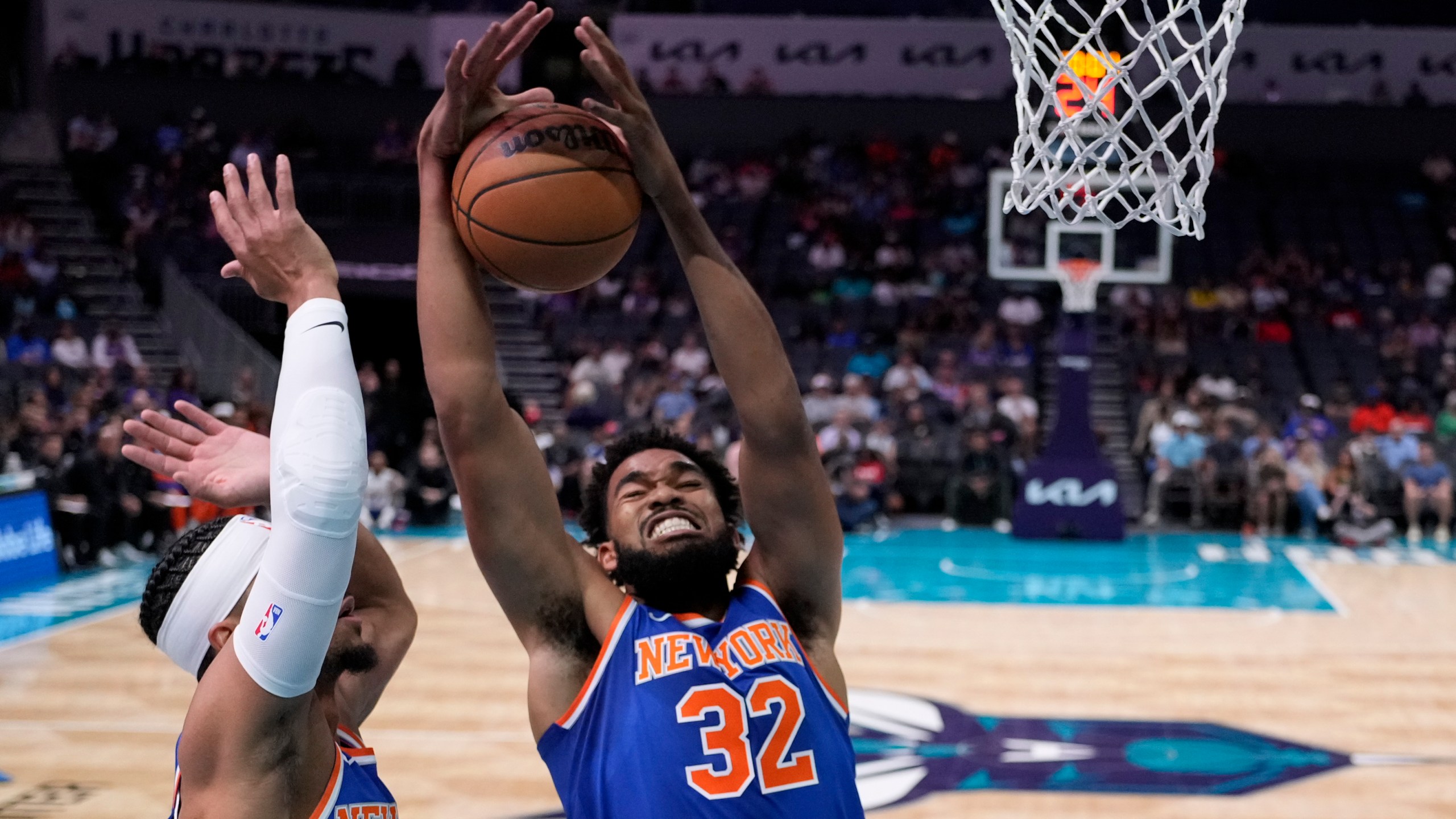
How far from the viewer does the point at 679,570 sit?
8.24 ft

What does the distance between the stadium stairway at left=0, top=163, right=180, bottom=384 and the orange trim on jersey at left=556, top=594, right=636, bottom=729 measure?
15.9 metres

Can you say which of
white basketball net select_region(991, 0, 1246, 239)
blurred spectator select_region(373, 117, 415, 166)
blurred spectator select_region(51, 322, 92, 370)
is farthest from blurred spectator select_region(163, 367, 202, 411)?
white basketball net select_region(991, 0, 1246, 239)

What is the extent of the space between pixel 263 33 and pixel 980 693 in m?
18.8

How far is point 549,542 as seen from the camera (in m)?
2.46

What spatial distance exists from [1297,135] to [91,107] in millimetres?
18710

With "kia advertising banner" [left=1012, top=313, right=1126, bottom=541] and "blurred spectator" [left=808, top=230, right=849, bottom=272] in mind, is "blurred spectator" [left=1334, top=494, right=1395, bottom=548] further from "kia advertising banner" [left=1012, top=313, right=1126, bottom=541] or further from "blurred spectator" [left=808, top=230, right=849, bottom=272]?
"blurred spectator" [left=808, top=230, right=849, bottom=272]

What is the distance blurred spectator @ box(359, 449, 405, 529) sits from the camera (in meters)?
14.3

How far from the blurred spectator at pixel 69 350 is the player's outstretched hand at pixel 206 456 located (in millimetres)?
14748

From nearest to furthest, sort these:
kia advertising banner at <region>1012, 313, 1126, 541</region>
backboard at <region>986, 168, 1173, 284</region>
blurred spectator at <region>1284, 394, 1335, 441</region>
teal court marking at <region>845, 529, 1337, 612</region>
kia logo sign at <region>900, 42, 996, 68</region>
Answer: teal court marking at <region>845, 529, 1337, 612</region> → backboard at <region>986, 168, 1173, 284</region> → kia advertising banner at <region>1012, 313, 1126, 541</region> → blurred spectator at <region>1284, 394, 1335, 441</region> → kia logo sign at <region>900, 42, 996, 68</region>

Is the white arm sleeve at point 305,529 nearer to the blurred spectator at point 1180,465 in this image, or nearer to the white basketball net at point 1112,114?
the white basketball net at point 1112,114

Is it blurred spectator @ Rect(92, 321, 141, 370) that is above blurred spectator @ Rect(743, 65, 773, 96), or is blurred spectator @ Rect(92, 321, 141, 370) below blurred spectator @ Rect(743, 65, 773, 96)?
below

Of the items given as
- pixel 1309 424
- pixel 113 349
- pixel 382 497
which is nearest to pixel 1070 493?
pixel 1309 424

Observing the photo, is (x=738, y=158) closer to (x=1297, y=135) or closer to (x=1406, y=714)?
(x=1297, y=135)

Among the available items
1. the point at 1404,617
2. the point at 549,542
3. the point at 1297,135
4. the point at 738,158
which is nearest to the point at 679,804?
the point at 549,542
